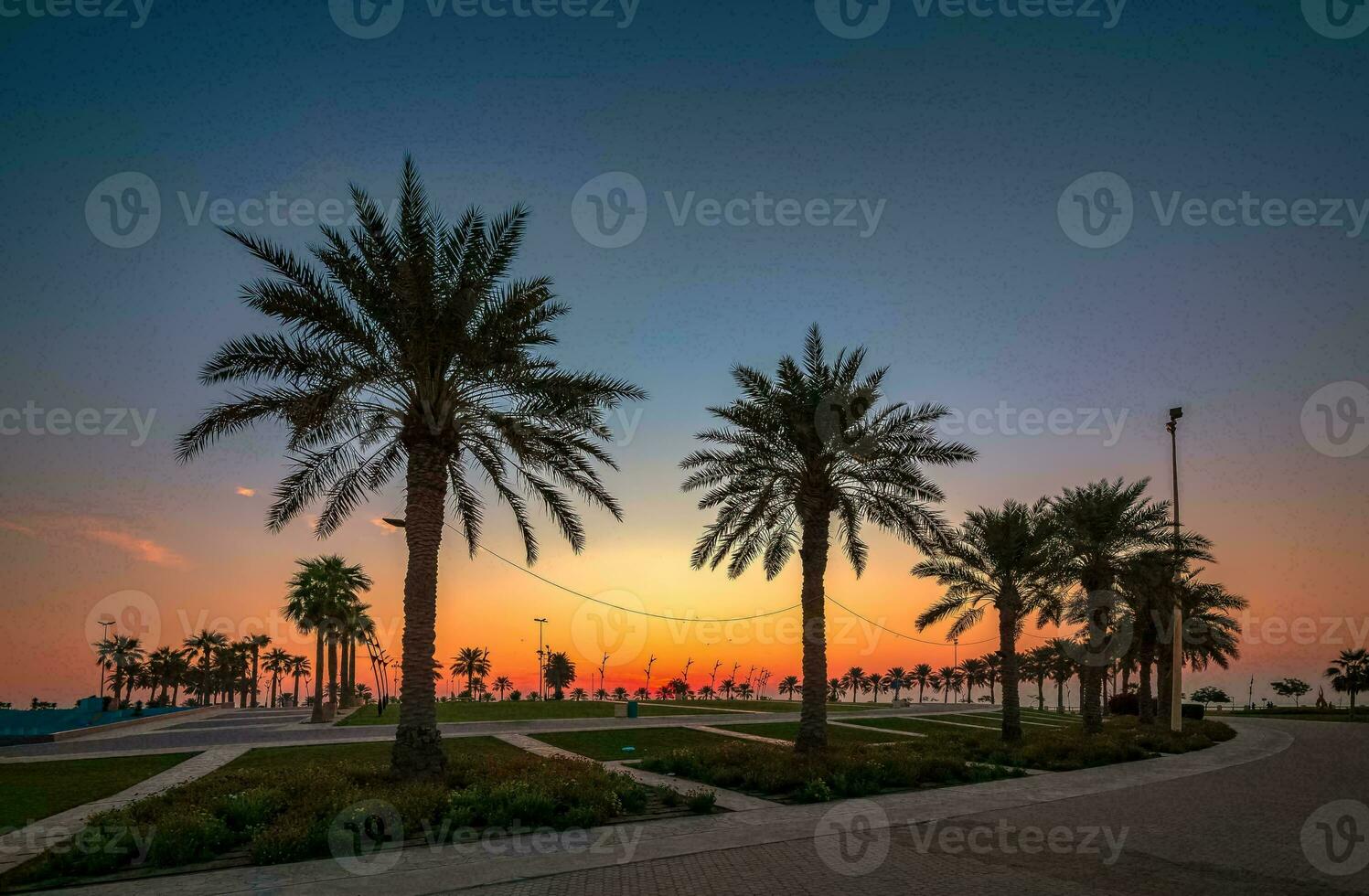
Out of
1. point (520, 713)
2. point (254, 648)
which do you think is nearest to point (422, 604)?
point (520, 713)

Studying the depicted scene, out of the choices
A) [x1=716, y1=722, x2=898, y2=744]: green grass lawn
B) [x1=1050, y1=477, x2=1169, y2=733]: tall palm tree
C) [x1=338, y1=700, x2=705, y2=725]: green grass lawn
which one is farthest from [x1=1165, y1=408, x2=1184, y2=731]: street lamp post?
[x1=338, y1=700, x2=705, y2=725]: green grass lawn

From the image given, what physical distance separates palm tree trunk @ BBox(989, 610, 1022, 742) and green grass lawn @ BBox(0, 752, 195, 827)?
27075 mm

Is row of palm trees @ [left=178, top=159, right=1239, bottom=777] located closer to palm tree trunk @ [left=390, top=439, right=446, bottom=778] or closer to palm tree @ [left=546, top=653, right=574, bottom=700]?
palm tree trunk @ [left=390, top=439, right=446, bottom=778]

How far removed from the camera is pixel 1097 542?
107 feet

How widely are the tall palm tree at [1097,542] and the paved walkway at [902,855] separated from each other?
16.7 metres

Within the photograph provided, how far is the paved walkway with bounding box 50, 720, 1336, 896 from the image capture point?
941 centimetres

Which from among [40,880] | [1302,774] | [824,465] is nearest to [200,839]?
[40,880]

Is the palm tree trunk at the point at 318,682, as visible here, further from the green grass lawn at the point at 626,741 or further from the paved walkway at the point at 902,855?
the paved walkway at the point at 902,855

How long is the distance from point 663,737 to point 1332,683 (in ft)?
293

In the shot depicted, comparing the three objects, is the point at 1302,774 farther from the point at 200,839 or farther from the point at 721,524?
the point at 200,839

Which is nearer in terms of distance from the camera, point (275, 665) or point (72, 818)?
point (72, 818)

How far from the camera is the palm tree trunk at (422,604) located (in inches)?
612

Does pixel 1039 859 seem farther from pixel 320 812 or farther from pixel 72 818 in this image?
pixel 72 818

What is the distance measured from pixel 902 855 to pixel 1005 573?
2147 cm
